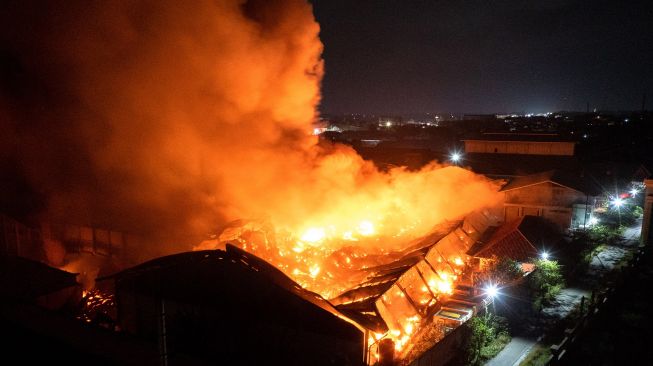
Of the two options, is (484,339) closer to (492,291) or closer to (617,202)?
(492,291)

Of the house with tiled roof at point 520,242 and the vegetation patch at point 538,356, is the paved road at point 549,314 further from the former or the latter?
the house with tiled roof at point 520,242

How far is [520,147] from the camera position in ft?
87.0

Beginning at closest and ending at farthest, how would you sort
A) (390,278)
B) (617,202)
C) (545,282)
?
(390,278) < (545,282) < (617,202)

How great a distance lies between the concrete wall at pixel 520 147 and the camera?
25.2 meters

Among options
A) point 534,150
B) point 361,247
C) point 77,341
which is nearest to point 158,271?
point 77,341

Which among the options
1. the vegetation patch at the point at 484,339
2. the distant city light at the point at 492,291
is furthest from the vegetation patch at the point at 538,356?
the distant city light at the point at 492,291

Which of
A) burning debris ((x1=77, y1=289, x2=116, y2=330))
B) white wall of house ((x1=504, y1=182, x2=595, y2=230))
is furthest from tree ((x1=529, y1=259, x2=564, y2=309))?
burning debris ((x1=77, y1=289, x2=116, y2=330))

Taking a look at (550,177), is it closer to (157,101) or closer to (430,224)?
(430,224)

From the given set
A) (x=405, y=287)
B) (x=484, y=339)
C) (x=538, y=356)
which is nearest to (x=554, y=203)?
(x=538, y=356)

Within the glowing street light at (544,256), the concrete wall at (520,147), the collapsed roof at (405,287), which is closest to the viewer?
Answer: the collapsed roof at (405,287)

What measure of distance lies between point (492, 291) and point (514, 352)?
6.65ft

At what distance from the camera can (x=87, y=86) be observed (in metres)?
15.7

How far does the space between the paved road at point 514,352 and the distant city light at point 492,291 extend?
4.26ft

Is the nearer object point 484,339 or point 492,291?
point 484,339
